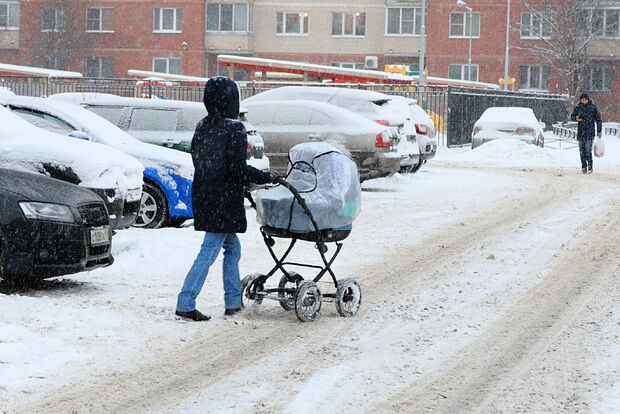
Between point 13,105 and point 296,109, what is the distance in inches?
281

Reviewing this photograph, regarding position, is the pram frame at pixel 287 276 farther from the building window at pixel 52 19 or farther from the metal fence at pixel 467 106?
the building window at pixel 52 19

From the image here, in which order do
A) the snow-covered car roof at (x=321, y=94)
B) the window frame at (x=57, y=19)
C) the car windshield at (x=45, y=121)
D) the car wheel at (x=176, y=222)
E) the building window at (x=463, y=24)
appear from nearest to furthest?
the car windshield at (x=45, y=121), the car wheel at (x=176, y=222), the snow-covered car roof at (x=321, y=94), the building window at (x=463, y=24), the window frame at (x=57, y=19)

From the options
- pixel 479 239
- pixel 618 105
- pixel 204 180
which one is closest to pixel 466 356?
pixel 204 180

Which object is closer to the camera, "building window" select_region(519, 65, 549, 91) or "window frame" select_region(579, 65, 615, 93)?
"window frame" select_region(579, 65, 615, 93)

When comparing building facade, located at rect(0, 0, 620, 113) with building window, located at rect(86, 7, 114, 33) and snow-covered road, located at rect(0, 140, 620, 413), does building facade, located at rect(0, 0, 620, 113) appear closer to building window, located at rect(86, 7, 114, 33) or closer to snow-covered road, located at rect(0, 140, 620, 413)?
building window, located at rect(86, 7, 114, 33)

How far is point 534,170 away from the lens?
2716 cm

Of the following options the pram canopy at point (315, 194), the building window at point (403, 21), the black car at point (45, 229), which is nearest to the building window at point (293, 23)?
the building window at point (403, 21)

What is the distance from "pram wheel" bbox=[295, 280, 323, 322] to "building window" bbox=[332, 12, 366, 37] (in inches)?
2611

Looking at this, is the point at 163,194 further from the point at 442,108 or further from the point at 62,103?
the point at 442,108

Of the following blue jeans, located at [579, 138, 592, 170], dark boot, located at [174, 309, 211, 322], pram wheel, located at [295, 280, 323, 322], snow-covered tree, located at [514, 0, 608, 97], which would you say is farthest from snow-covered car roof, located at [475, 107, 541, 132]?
snow-covered tree, located at [514, 0, 608, 97]

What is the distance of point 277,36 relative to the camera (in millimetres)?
74750

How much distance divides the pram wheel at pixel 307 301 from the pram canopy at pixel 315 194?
40 cm

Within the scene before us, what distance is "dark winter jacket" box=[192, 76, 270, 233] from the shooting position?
339 inches

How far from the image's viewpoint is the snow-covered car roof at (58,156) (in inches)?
456
